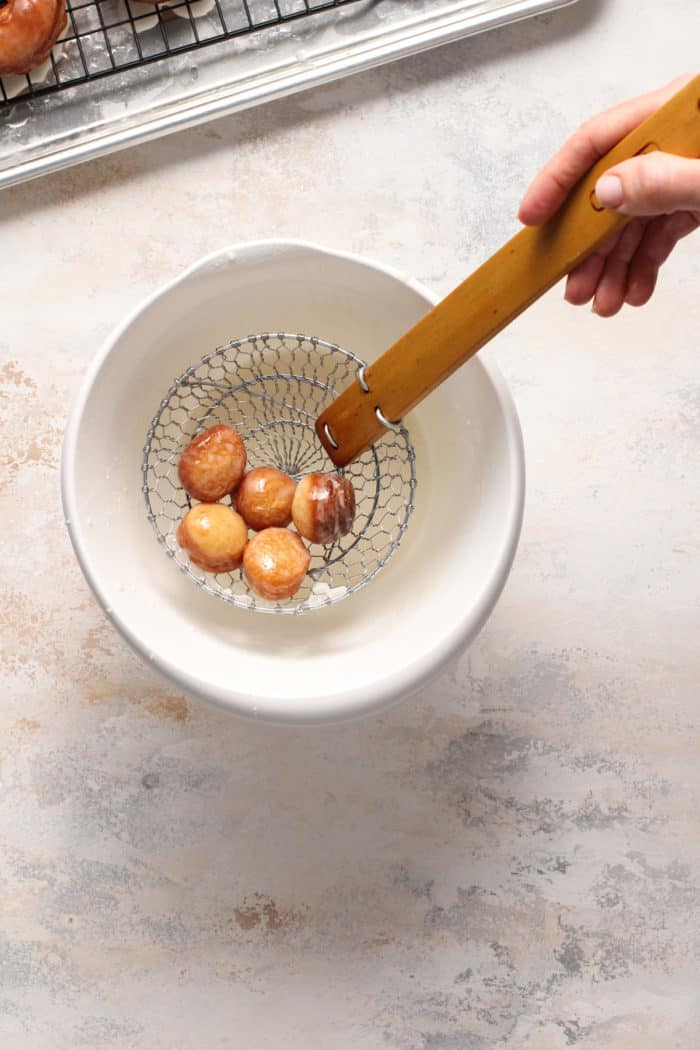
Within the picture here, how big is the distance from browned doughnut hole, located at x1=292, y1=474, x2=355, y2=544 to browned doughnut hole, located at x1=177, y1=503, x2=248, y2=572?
0.05 metres

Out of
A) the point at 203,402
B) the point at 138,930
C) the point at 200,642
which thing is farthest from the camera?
the point at 138,930

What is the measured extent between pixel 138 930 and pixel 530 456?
57 centimetres

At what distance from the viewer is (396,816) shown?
37.1 inches

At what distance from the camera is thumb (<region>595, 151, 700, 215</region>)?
54 cm

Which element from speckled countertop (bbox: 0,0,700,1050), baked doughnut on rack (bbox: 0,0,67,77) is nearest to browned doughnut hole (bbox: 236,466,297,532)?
speckled countertop (bbox: 0,0,700,1050)

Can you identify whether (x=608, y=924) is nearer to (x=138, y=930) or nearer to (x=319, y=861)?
(x=319, y=861)

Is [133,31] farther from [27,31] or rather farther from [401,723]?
[401,723]

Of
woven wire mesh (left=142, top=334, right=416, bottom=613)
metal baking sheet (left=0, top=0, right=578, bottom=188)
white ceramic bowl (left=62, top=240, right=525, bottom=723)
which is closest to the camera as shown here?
white ceramic bowl (left=62, top=240, right=525, bottom=723)

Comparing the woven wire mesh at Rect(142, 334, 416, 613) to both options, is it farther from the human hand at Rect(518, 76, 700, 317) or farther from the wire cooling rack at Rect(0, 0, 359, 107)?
the wire cooling rack at Rect(0, 0, 359, 107)

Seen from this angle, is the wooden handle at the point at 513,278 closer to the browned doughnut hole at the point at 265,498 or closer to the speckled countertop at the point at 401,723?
the browned doughnut hole at the point at 265,498

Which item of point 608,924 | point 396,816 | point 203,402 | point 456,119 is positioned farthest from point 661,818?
point 456,119

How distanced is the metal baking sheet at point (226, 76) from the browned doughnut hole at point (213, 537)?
383mm

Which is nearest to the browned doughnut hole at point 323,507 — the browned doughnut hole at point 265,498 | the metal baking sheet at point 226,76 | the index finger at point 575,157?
the browned doughnut hole at point 265,498

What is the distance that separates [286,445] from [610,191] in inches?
15.6
